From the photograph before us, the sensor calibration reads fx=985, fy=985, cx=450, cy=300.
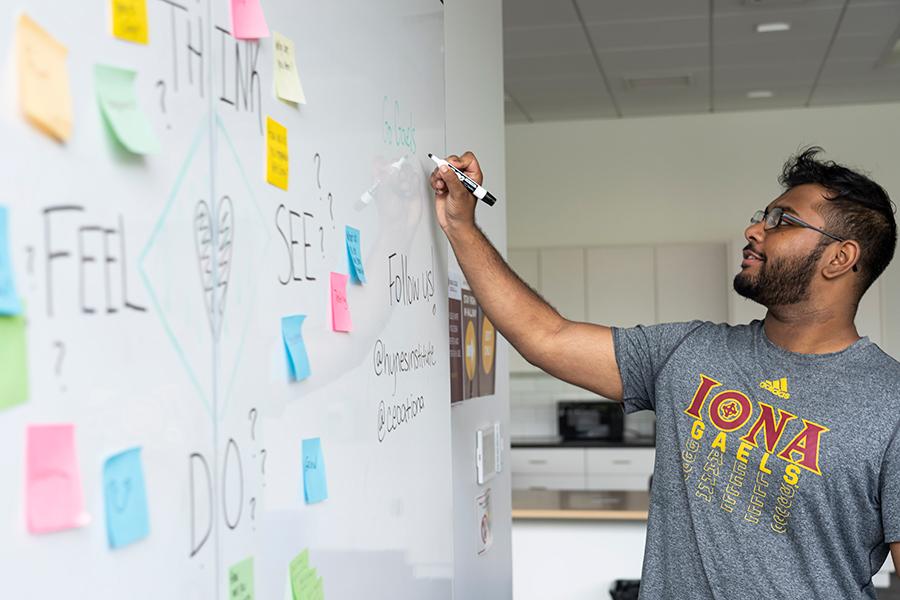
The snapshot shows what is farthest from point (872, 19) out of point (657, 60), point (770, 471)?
point (770, 471)

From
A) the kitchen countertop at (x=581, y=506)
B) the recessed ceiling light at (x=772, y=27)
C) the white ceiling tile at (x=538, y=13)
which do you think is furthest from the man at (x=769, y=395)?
the recessed ceiling light at (x=772, y=27)

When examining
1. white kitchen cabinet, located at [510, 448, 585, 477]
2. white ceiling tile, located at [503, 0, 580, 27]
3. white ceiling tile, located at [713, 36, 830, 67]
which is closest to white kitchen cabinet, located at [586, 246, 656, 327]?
white kitchen cabinet, located at [510, 448, 585, 477]

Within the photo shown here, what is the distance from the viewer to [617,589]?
408 cm

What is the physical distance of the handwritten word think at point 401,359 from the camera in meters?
1.39

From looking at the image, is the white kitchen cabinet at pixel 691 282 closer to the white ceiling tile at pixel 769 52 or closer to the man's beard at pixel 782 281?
the white ceiling tile at pixel 769 52

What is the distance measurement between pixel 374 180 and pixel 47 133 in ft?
2.45

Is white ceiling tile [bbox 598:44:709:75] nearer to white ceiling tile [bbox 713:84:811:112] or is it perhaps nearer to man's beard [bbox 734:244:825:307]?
white ceiling tile [bbox 713:84:811:112]

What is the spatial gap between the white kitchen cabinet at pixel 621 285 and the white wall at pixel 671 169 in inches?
9.5

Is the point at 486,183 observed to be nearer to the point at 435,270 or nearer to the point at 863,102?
the point at 435,270

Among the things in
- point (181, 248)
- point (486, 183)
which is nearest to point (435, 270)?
point (486, 183)

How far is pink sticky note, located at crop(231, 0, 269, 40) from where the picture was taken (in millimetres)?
955

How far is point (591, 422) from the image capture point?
21.4 feet

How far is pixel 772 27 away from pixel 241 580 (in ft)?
14.7

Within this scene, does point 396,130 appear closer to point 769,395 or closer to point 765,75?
point 769,395
